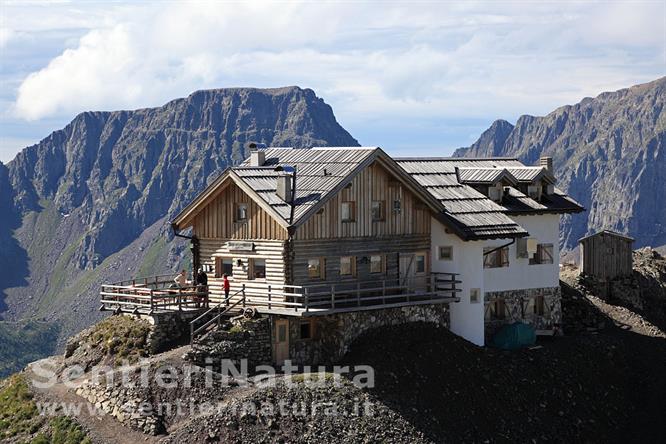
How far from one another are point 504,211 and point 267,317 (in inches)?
680

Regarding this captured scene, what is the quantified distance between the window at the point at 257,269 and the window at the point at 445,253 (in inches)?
422

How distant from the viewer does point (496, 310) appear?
64125 millimetres

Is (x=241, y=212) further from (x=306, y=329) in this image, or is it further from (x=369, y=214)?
(x=306, y=329)

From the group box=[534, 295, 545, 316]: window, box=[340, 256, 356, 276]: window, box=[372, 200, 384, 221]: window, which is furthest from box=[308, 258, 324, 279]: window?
box=[534, 295, 545, 316]: window

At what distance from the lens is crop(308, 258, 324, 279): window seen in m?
55.1

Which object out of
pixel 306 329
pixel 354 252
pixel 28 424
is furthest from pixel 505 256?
pixel 28 424

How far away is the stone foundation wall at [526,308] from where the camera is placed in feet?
208

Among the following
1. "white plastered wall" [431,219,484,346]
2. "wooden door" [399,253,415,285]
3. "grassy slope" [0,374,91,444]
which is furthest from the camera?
"white plastered wall" [431,219,484,346]

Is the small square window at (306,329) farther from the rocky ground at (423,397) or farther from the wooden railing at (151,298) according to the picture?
the wooden railing at (151,298)

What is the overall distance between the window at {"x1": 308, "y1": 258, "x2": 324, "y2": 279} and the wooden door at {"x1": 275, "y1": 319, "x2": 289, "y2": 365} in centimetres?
297

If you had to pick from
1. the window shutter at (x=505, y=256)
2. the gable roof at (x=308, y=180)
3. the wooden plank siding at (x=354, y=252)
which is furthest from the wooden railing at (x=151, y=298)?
the window shutter at (x=505, y=256)

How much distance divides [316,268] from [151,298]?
319 inches


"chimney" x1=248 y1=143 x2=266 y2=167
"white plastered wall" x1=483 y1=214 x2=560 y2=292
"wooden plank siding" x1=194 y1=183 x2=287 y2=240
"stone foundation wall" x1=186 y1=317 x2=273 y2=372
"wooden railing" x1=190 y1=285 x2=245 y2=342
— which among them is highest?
"chimney" x1=248 y1=143 x2=266 y2=167

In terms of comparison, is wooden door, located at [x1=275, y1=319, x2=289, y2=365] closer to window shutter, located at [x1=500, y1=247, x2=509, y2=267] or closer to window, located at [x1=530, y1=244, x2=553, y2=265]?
window shutter, located at [x1=500, y1=247, x2=509, y2=267]
